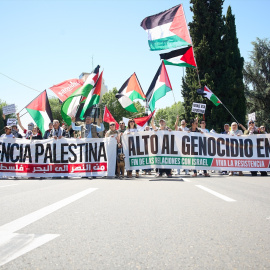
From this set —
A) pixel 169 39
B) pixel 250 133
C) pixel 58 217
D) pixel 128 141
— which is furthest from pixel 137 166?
pixel 58 217

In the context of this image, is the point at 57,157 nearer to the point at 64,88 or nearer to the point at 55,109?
the point at 64,88

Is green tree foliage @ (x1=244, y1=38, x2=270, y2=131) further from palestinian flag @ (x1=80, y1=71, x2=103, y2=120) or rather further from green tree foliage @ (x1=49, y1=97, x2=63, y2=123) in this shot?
green tree foliage @ (x1=49, y1=97, x2=63, y2=123)

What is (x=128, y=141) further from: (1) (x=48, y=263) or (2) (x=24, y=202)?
(1) (x=48, y=263)

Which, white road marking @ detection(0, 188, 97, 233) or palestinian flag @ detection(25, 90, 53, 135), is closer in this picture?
white road marking @ detection(0, 188, 97, 233)

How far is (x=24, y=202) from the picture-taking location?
6.00 m

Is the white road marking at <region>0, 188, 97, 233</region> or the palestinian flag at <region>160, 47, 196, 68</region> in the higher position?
the palestinian flag at <region>160, 47, 196, 68</region>

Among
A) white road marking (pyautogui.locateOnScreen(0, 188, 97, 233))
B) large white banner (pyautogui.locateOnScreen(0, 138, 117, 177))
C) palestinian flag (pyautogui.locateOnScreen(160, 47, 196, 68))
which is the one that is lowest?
white road marking (pyautogui.locateOnScreen(0, 188, 97, 233))

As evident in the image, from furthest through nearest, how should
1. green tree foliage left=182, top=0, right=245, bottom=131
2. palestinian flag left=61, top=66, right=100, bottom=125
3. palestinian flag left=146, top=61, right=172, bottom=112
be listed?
green tree foliage left=182, top=0, right=245, bottom=131 < palestinian flag left=61, top=66, right=100, bottom=125 < palestinian flag left=146, top=61, right=172, bottom=112

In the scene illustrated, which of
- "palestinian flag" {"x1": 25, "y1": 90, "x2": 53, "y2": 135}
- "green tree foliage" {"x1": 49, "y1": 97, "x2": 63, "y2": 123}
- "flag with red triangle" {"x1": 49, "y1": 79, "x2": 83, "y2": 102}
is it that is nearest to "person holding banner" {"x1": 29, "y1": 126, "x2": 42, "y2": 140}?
"palestinian flag" {"x1": 25, "y1": 90, "x2": 53, "y2": 135}

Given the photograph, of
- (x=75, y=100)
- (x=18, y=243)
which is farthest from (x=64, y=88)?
(x=18, y=243)

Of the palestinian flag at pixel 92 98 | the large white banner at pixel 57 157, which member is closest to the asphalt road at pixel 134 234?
the large white banner at pixel 57 157

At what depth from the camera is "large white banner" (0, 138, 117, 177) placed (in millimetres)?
13164

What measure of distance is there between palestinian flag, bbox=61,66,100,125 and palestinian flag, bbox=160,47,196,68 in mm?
3591

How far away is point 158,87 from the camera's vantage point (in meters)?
15.4
